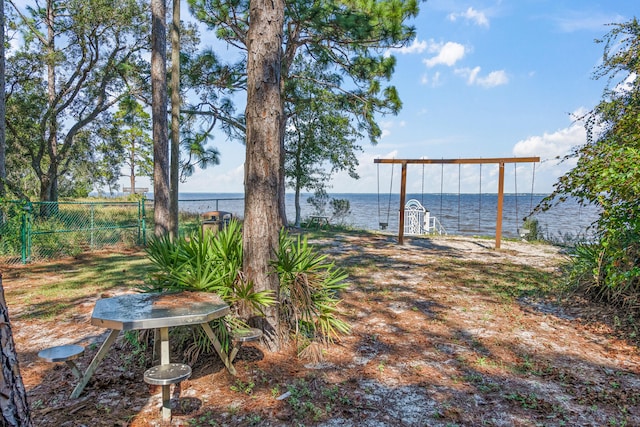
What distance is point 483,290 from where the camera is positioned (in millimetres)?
5688

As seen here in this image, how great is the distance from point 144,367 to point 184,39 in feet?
43.3

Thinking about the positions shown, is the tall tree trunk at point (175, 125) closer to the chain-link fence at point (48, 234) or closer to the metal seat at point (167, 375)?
the chain-link fence at point (48, 234)

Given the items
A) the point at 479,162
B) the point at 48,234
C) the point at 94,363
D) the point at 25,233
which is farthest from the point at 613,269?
the point at 48,234

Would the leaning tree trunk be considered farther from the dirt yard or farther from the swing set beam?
the swing set beam

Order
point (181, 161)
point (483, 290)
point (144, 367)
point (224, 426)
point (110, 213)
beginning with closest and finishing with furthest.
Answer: point (224, 426) → point (144, 367) → point (483, 290) → point (181, 161) → point (110, 213)

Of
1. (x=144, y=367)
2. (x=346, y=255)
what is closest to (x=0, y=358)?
(x=144, y=367)

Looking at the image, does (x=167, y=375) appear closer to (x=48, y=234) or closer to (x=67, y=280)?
(x=67, y=280)

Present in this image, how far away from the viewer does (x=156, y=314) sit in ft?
7.79

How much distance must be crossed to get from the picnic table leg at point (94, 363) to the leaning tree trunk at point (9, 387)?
1061 mm

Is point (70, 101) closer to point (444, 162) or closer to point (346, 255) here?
point (346, 255)

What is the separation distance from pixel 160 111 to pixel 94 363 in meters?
7.43

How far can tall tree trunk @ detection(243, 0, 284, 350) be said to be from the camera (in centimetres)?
333

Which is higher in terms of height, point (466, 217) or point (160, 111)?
point (160, 111)

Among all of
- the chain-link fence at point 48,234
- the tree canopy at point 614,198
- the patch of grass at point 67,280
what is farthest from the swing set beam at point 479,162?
the chain-link fence at point 48,234
